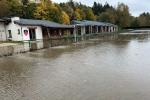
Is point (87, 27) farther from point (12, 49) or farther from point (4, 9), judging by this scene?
point (12, 49)

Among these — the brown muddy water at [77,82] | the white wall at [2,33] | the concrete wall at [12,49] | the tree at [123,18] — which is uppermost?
the tree at [123,18]

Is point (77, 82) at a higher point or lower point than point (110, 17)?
lower

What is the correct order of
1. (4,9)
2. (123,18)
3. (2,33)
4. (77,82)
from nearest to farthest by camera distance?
(77,82)
(2,33)
(4,9)
(123,18)

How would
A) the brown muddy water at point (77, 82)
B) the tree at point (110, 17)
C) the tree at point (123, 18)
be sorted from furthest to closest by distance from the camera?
the tree at point (123, 18) → the tree at point (110, 17) → the brown muddy water at point (77, 82)

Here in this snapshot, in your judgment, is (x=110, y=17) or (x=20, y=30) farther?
(x=110, y=17)

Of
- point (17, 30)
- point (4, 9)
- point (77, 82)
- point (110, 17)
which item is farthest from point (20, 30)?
point (110, 17)

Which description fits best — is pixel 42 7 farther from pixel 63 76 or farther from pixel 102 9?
pixel 102 9

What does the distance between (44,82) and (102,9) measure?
11315 centimetres

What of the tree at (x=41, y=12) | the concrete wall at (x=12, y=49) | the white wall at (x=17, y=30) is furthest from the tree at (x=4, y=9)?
the concrete wall at (x=12, y=49)

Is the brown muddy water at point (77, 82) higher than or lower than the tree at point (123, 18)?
lower

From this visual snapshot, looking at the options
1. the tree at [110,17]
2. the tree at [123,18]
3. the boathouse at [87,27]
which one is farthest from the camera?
the tree at [123,18]

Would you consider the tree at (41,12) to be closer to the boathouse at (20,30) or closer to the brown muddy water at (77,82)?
the boathouse at (20,30)

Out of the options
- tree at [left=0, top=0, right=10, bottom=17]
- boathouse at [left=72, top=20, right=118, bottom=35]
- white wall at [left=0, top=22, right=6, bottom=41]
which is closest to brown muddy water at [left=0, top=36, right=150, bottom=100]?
white wall at [left=0, top=22, right=6, bottom=41]

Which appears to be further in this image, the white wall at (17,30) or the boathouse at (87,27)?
the boathouse at (87,27)
